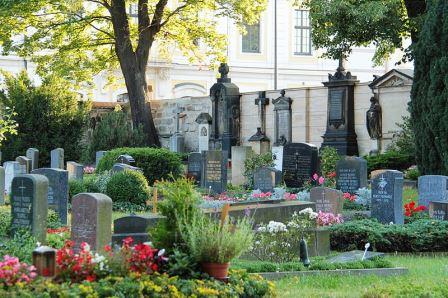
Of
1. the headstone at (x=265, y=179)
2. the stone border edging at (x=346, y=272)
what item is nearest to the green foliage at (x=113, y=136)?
the headstone at (x=265, y=179)

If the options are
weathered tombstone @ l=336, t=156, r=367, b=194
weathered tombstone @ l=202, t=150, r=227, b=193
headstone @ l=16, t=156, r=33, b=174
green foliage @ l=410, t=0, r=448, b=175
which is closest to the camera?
weathered tombstone @ l=336, t=156, r=367, b=194

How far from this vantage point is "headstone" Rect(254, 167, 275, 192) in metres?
23.8

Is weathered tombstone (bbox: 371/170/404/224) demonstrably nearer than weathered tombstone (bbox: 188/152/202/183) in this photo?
Yes

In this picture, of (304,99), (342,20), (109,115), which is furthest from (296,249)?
(109,115)

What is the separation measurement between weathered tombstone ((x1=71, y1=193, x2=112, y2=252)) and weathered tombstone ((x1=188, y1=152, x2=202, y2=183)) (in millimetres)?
15924

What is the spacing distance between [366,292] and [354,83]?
23.5 m

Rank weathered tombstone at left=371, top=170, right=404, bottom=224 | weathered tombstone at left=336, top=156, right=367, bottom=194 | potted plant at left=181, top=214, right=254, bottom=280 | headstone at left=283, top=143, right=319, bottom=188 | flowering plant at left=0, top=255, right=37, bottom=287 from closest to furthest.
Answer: flowering plant at left=0, top=255, right=37, bottom=287 → potted plant at left=181, top=214, right=254, bottom=280 → weathered tombstone at left=371, top=170, right=404, bottom=224 → weathered tombstone at left=336, top=156, right=367, bottom=194 → headstone at left=283, top=143, right=319, bottom=188

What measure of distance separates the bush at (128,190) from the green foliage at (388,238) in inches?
290

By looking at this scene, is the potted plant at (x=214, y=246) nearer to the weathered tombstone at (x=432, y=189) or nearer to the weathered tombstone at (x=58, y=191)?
the weathered tombstone at (x=58, y=191)

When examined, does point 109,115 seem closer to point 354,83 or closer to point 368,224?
point 354,83

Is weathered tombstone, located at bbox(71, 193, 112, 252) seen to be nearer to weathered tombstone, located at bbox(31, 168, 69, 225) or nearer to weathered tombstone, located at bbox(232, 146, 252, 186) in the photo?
weathered tombstone, located at bbox(31, 168, 69, 225)

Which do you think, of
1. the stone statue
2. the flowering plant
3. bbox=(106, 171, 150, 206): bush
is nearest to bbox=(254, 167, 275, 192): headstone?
bbox=(106, 171, 150, 206): bush

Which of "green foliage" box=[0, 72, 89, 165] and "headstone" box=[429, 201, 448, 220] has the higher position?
"green foliage" box=[0, 72, 89, 165]

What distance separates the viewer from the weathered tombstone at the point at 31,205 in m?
13.4
